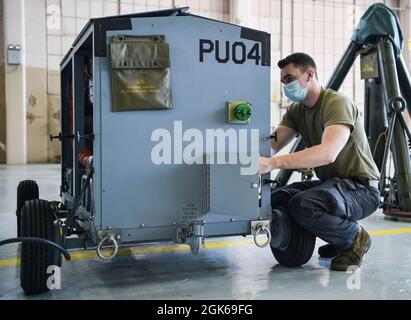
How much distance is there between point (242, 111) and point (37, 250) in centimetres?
129

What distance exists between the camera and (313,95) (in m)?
3.05

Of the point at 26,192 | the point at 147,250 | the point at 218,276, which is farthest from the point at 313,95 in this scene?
the point at 26,192

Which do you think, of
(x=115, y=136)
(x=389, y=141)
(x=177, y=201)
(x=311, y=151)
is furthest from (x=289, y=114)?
(x=389, y=141)

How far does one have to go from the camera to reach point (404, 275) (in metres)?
2.89

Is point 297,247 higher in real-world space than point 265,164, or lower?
lower

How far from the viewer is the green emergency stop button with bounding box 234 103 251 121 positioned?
2658mm

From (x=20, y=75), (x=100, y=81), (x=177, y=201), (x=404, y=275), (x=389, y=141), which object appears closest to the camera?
(x=100, y=81)

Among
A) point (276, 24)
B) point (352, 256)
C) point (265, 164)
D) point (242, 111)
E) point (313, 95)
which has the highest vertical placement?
point (276, 24)

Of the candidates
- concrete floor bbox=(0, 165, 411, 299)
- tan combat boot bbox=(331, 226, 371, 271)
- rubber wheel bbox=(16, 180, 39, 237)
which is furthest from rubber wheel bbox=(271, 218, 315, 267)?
rubber wheel bbox=(16, 180, 39, 237)

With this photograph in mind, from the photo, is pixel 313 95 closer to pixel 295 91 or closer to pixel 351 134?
pixel 295 91

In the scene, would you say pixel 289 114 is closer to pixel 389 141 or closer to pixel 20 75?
pixel 389 141

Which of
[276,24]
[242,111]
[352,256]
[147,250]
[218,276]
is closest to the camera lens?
[242,111]

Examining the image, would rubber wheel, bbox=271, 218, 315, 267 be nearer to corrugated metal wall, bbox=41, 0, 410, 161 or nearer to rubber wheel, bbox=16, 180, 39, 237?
rubber wheel, bbox=16, 180, 39, 237

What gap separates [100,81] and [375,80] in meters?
4.10
